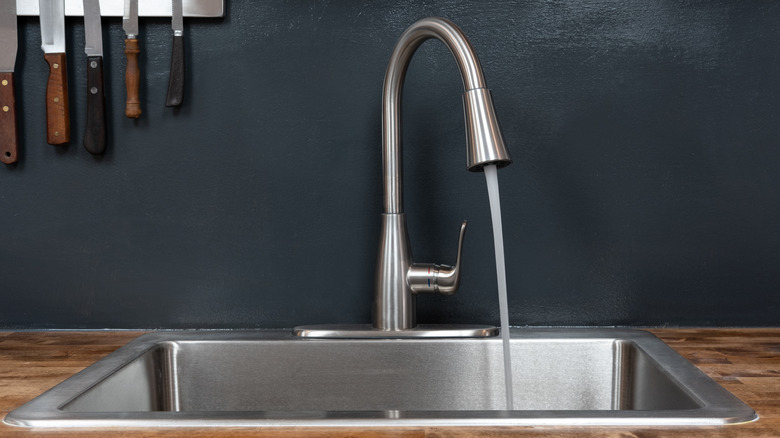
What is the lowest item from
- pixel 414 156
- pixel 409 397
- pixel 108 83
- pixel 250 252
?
pixel 409 397

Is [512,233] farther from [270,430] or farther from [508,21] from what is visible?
[270,430]

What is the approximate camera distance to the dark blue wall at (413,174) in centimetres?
120

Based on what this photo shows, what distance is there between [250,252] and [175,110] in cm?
25

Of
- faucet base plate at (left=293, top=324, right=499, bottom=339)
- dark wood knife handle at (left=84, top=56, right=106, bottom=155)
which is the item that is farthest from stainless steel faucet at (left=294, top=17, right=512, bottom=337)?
dark wood knife handle at (left=84, top=56, right=106, bottom=155)

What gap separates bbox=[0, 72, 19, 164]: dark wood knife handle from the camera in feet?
3.94

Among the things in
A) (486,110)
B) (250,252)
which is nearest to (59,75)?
(250,252)

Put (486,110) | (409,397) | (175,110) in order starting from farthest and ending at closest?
1. (175,110)
2. (409,397)
3. (486,110)

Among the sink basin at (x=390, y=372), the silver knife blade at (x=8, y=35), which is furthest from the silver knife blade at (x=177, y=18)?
the sink basin at (x=390, y=372)

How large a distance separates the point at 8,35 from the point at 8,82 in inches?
2.9

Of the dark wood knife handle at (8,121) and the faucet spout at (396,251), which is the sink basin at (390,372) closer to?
the faucet spout at (396,251)

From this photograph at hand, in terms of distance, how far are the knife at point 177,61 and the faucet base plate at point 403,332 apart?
0.40 meters

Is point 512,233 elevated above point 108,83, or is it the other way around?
point 108,83

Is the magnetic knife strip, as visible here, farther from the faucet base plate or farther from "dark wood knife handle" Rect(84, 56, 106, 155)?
the faucet base plate

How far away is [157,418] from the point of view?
0.74 m
